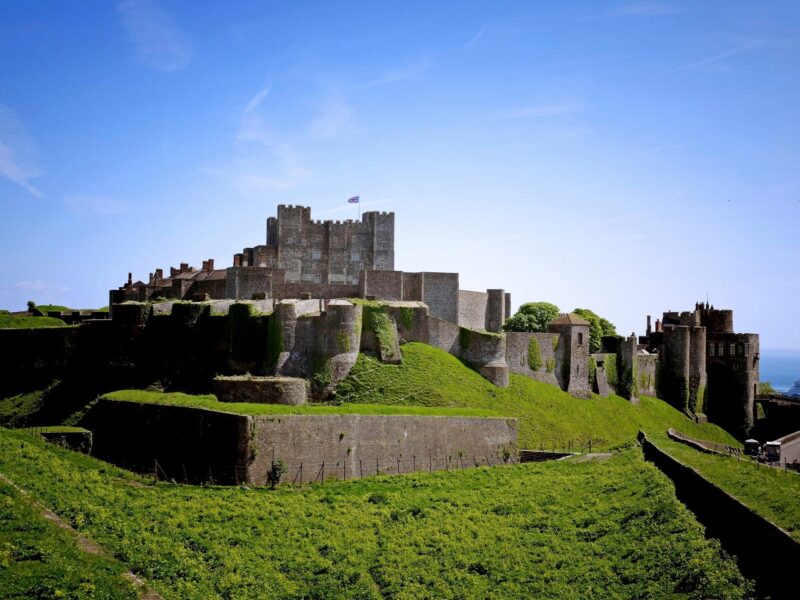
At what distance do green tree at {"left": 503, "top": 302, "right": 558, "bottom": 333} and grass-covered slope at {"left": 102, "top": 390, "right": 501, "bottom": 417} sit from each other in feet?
118

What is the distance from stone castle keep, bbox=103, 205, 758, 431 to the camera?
42.7m

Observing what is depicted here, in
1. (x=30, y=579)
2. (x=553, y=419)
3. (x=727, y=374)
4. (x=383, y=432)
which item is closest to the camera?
(x=30, y=579)

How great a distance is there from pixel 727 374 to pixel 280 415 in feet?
159

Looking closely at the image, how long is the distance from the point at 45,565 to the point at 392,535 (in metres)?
13.6

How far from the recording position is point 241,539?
26.9 meters

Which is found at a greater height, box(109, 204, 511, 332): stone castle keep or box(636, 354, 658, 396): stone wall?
box(109, 204, 511, 332): stone castle keep

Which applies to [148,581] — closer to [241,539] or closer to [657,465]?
[241,539]

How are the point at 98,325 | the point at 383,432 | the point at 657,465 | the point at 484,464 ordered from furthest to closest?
the point at 98,325 → the point at 484,464 → the point at 383,432 → the point at 657,465

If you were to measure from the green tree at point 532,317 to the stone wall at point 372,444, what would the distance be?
3514 cm

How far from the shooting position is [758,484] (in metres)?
21.8

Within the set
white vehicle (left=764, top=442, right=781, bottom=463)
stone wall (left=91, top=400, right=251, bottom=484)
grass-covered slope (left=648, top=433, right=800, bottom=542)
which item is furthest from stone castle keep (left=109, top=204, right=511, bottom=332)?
grass-covered slope (left=648, top=433, right=800, bottom=542)

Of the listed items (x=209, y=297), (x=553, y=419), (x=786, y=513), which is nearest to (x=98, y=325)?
(x=209, y=297)

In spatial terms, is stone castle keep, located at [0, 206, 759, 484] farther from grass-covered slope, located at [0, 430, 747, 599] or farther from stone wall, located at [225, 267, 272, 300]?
grass-covered slope, located at [0, 430, 747, 599]

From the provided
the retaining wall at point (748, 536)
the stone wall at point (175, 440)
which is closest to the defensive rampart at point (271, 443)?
the stone wall at point (175, 440)
